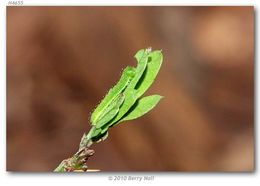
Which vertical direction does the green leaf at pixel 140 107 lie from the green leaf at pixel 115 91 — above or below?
below

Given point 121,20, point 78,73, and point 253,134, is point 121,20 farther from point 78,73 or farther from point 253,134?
point 253,134

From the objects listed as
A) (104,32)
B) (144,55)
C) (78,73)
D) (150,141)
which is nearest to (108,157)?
(150,141)

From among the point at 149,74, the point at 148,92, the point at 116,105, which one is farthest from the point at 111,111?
the point at 148,92

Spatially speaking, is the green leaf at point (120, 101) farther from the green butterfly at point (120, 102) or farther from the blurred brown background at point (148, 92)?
the blurred brown background at point (148, 92)

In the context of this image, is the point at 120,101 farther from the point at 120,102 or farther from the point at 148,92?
the point at 148,92

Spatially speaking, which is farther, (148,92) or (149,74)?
(148,92)

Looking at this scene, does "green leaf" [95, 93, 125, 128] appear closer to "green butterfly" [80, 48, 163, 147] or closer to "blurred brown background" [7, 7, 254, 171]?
"green butterfly" [80, 48, 163, 147]

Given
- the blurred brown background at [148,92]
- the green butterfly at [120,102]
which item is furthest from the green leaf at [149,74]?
the blurred brown background at [148,92]

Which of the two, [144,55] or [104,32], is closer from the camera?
[144,55]
